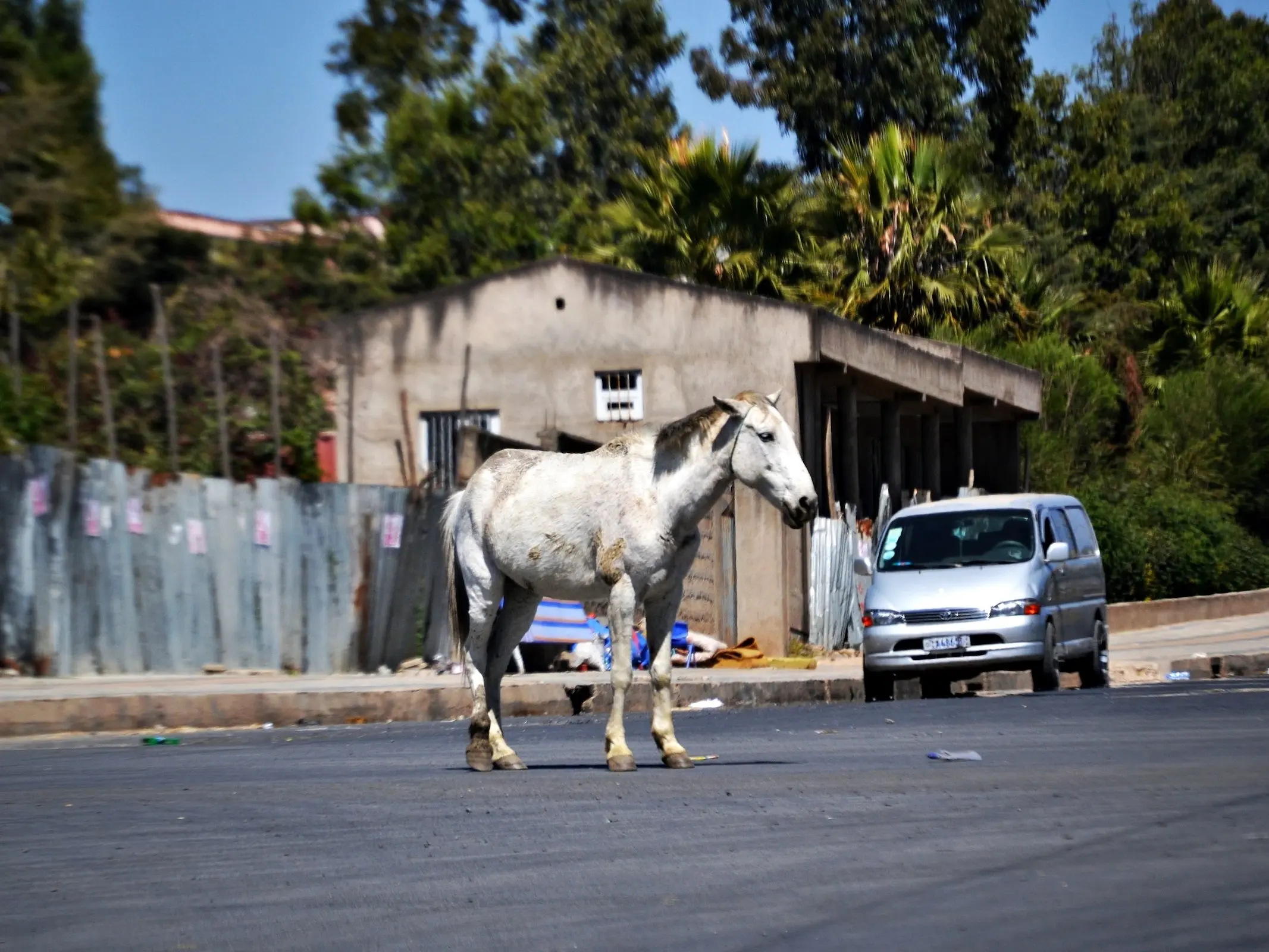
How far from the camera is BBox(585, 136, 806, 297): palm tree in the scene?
32406mm

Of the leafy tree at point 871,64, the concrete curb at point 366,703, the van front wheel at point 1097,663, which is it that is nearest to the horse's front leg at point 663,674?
the concrete curb at point 366,703

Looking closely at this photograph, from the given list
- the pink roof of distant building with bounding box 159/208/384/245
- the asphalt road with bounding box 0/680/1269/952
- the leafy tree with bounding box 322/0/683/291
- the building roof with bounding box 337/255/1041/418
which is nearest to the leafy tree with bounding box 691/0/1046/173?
the leafy tree with bounding box 322/0/683/291

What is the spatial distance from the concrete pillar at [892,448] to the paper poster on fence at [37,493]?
51.9 feet

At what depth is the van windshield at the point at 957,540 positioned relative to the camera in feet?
63.0

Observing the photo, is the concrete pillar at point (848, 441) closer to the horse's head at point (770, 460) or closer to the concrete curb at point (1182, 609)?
the concrete curb at point (1182, 609)

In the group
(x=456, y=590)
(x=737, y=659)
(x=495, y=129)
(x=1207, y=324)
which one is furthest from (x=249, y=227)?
(x=456, y=590)

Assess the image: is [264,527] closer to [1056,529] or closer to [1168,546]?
[1056,529]

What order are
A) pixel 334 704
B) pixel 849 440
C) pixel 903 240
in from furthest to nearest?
pixel 903 240 → pixel 849 440 → pixel 334 704

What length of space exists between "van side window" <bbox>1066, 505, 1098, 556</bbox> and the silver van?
61 millimetres

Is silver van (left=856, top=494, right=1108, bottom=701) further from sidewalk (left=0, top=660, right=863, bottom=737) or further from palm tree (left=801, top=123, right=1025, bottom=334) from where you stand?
palm tree (left=801, top=123, right=1025, bottom=334)

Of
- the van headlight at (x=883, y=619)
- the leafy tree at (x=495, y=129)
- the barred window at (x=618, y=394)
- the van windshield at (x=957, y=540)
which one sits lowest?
the van headlight at (x=883, y=619)

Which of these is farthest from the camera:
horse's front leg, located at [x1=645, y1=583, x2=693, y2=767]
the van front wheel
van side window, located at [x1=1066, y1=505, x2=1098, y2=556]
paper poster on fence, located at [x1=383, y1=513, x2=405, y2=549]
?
paper poster on fence, located at [x1=383, y1=513, x2=405, y2=549]

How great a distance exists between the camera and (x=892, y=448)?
1241 inches

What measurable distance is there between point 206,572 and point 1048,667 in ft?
28.2
